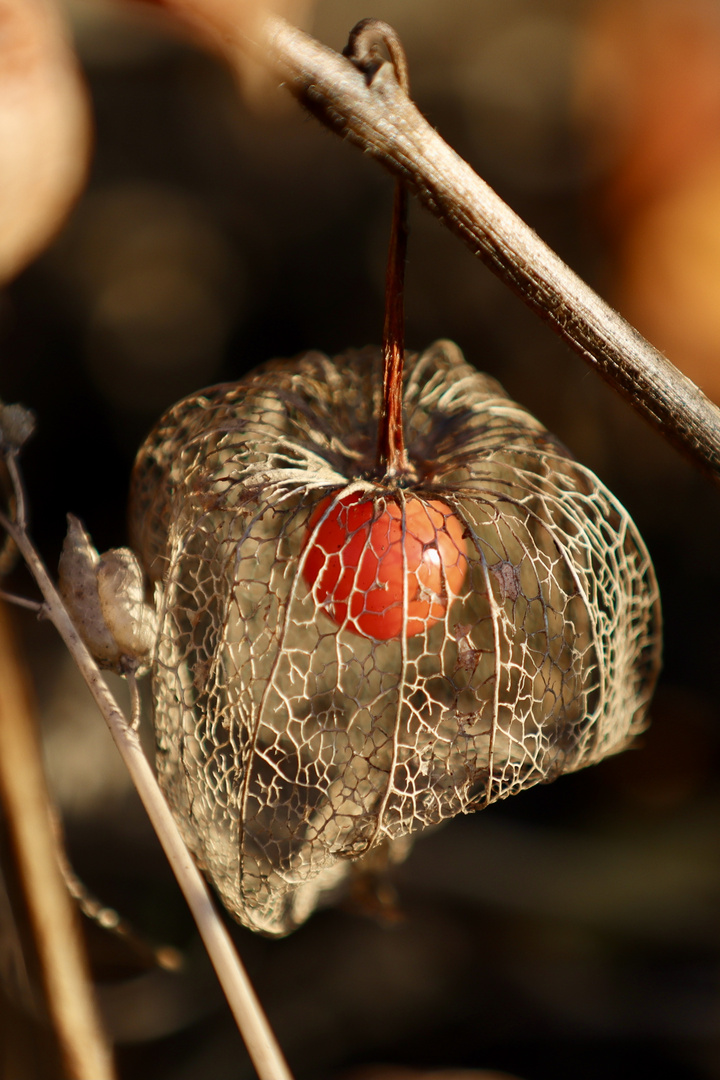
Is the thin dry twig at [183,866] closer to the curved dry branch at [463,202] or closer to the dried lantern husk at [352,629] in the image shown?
the dried lantern husk at [352,629]

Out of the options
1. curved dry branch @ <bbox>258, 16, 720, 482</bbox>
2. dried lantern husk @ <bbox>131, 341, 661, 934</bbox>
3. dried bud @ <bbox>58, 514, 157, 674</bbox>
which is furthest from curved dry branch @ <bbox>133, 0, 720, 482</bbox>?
dried bud @ <bbox>58, 514, 157, 674</bbox>

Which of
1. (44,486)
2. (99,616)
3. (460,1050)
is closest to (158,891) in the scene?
(460,1050)

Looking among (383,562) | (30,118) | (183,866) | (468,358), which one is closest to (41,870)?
(183,866)

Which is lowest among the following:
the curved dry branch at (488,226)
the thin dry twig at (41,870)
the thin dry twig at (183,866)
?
the thin dry twig at (41,870)

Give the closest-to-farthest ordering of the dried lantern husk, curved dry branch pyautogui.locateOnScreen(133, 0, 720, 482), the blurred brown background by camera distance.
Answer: curved dry branch pyautogui.locateOnScreen(133, 0, 720, 482) < the dried lantern husk < the blurred brown background

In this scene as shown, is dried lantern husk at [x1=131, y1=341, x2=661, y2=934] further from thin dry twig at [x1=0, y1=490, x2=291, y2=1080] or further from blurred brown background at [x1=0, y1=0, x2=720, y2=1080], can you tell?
blurred brown background at [x1=0, y1=0, x2=720, y2=1080]

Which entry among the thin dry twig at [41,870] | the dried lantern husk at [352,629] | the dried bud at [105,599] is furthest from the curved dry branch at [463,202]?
the thin dry twig at [41,870]

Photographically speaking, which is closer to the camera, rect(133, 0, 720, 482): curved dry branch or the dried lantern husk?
rect(133, 0, 720, 482): curved dry branch

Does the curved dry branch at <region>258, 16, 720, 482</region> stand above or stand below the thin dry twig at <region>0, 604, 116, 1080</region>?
above
